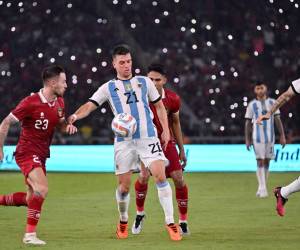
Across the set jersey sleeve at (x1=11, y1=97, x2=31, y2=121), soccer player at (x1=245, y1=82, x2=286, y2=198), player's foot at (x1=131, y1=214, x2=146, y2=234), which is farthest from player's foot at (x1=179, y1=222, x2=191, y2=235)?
soccer player at (x1=245, y1=82, x2=286, y2=198)

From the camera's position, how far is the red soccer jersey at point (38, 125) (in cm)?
1057

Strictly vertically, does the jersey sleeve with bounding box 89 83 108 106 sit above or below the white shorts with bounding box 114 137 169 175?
above

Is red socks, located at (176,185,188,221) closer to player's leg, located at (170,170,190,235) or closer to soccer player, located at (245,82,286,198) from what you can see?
player's leg, located at (170,170,190,235)

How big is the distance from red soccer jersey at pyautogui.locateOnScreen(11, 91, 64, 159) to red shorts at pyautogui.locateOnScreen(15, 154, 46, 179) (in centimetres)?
5

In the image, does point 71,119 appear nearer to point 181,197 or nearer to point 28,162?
point 28,162

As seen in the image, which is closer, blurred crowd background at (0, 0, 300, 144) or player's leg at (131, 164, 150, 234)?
player's leg at (131, 164, 150, 234)

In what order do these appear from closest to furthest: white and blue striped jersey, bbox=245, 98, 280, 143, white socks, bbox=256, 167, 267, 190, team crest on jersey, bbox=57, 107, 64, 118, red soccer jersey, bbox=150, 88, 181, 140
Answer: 1. team crest on jersey, bbox=57, 107, 64, 118
2. red soccer jersey, bbox=150, 88, 181, 140
3. white socks, bbox=256, 167, 267, 190
4. white and blue striped jersey, bbox=245, 98, 280, 143

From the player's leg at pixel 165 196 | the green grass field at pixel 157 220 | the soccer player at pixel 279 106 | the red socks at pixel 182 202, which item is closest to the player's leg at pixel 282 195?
the soccer player at pixel 279 106

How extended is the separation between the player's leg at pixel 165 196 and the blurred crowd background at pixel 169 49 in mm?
17164

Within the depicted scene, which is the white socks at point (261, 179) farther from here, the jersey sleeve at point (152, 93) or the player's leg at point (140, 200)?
the jersey sleeve at point (152, 93)

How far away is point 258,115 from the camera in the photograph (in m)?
18.1

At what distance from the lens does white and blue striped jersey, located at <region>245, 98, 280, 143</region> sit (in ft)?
59.3

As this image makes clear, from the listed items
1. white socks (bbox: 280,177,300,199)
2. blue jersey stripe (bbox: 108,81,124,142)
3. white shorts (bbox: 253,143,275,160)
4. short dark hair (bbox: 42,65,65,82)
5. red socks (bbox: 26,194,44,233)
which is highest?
short dark hair (bbox: 42,65,65,82)

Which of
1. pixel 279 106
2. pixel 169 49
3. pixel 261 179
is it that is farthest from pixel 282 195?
pixel 169 49
